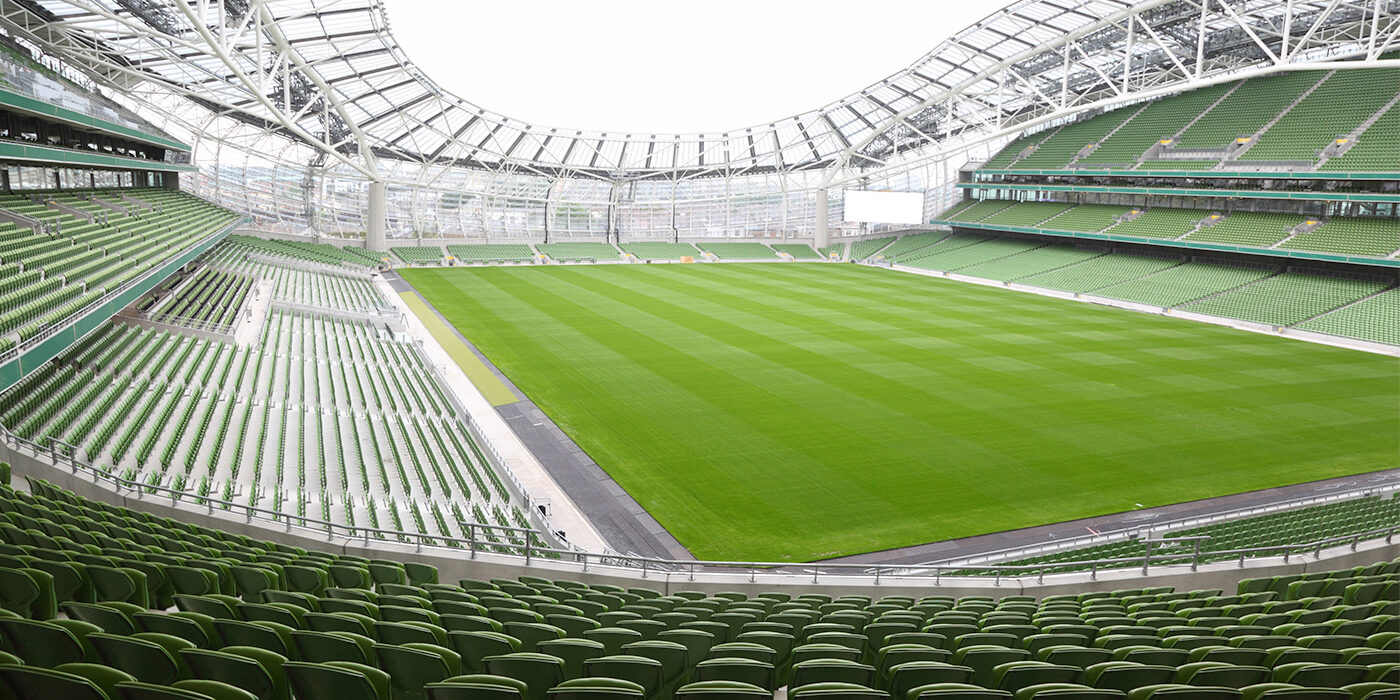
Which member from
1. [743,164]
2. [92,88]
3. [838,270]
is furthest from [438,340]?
[743,164]

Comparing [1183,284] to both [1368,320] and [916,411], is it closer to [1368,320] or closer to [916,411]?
[1368,320]

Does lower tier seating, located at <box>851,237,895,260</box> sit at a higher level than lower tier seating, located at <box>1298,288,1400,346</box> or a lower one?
higher

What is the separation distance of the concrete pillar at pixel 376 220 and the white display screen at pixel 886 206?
3671 cm

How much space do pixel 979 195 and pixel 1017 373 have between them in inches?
1841

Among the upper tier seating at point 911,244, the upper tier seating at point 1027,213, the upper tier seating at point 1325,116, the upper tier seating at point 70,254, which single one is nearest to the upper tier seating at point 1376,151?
the upper tier seating at point 1325,116

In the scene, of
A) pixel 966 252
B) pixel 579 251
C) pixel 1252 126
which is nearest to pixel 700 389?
pixel 1252 126

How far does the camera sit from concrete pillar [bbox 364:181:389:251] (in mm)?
60719

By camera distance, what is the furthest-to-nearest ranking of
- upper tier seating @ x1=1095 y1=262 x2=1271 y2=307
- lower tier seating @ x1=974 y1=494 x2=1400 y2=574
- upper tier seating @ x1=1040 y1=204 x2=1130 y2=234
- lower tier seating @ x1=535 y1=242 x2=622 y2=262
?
lower tier seating @ x1=535 y1=242 x2=622 y2=262 < upper tier seating @ x1=1040 y1=204 x2=1130 y2=234 < upper tier seating @ x1=1095 y1=262 x2=1271 y2=307 < lower tier seating @ x1=974 y1=494 x2=1400 y2=574

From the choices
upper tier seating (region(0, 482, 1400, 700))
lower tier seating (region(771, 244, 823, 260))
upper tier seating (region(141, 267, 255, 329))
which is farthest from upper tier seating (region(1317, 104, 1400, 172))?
upper tier seating (region(141, 267, 255, 329))

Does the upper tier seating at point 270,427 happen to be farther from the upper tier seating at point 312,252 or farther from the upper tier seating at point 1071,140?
the upper tier seating at point 1071,140

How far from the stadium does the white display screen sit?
0.44 m

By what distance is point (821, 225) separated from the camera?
75000mm

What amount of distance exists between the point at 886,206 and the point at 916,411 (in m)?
47.0

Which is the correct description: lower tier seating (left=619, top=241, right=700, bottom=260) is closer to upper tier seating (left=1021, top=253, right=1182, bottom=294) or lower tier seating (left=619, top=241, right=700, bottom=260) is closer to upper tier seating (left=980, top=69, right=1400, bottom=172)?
upper tier seating (left=980, top=69, right=1400, bottom=172)
